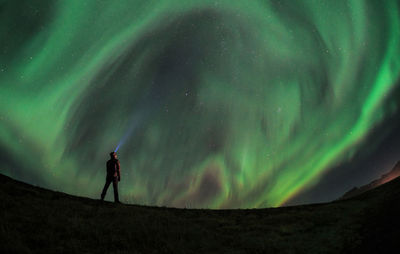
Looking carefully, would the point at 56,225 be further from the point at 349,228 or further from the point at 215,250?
the point at 349,228

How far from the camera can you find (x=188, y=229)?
905 cm

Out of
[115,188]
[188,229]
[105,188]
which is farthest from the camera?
[105,188]

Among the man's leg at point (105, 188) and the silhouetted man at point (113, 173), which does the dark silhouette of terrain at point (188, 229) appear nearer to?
the man's leg at point (105, 188)

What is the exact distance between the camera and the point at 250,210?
12.9 metres

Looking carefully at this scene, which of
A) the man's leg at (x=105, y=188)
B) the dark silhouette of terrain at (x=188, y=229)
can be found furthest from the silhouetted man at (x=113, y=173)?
the dark silhouette of terrain at (x=188, y=229)

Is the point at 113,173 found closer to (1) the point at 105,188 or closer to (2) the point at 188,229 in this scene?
(1) the point at 105,188

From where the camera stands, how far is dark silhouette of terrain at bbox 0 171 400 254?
6613 millimetres

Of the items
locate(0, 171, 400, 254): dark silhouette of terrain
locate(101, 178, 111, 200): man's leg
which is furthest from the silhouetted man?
locate(0, 171, 400, 254): dark silhouette of terrain

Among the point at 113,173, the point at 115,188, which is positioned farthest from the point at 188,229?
the point at 113,173

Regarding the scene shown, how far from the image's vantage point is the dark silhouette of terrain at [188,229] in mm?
6613

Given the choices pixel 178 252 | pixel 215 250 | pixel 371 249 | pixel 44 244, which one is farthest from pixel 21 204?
pixel 371 249

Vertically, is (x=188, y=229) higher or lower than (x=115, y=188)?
lower

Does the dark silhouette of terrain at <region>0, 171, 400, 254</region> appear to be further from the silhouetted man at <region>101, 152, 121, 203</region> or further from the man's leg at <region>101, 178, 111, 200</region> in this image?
the silhouetted man at <region>101, 152, 121, 203</region>

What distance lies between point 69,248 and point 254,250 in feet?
14.4
